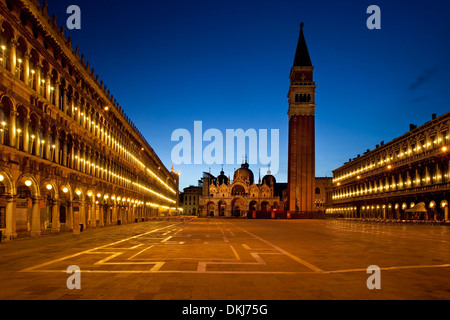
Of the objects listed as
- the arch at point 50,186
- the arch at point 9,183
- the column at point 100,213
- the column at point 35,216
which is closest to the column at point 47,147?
the arch at point 50,186

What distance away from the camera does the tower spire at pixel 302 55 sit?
129875mm

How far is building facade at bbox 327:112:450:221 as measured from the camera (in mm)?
57469

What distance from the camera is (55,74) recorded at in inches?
1329

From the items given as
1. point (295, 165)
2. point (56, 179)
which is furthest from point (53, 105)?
point (295, 165)

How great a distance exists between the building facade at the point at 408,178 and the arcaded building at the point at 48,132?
147 feet

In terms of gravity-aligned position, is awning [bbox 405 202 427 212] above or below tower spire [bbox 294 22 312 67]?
below

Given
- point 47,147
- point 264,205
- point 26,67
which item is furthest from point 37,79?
point 264,205

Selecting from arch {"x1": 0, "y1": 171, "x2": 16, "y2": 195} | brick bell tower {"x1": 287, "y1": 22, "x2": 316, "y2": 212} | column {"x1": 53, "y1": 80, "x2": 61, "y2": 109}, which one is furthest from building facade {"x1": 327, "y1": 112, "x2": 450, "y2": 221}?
arch {"x1": 0, "y1": 171, "x2": 16, "y2": 195}

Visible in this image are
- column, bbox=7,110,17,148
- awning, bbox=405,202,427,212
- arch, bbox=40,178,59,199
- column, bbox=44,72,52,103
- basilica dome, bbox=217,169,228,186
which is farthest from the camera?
basilica dome, bbox=217,169,228,186

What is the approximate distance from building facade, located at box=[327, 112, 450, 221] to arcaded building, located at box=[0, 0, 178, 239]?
147ft

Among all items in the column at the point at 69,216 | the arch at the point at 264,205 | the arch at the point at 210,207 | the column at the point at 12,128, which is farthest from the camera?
the arch at the point at 210,207

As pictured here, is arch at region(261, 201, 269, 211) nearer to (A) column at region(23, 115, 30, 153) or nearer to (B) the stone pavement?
(A) column at region(23, 115, 30, 153)

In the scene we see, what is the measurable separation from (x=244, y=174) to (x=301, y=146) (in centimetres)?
5810

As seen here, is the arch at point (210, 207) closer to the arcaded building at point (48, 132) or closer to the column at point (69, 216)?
the arcaded building at point (48, 132)
